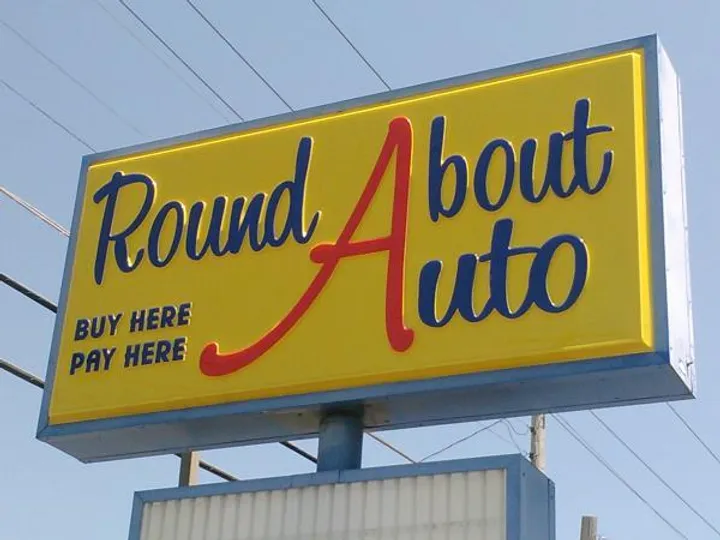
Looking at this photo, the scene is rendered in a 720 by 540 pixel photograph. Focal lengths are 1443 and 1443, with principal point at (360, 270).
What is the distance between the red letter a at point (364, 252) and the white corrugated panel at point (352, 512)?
83 cm

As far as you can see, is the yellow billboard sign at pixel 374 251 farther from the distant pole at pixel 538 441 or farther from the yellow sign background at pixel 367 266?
the distant pole at pixel 538 441

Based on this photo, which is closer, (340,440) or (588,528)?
(340,440)

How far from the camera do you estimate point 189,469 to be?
13.8 m

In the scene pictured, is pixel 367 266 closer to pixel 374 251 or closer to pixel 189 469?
pixel 374 251

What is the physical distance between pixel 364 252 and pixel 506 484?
1.75m

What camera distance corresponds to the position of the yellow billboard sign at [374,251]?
7664mm

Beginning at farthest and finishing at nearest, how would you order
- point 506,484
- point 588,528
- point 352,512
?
point 588,528 → point 352,512 → point 506,484

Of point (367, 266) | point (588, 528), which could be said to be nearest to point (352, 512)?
point (367, 266)

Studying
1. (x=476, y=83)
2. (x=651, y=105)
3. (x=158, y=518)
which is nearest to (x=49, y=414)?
(x=158, y=518)

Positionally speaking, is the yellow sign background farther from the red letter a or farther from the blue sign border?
the blue sign border

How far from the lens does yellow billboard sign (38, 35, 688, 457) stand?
7.66 meters

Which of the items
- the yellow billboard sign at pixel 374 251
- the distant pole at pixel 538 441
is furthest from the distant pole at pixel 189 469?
the distant pole at pixel 538 441

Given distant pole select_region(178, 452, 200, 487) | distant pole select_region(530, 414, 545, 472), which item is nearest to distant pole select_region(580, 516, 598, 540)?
distant pole select_region(530, 414, 545, 472)

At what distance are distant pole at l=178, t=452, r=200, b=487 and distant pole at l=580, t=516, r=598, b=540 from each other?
7.21m
